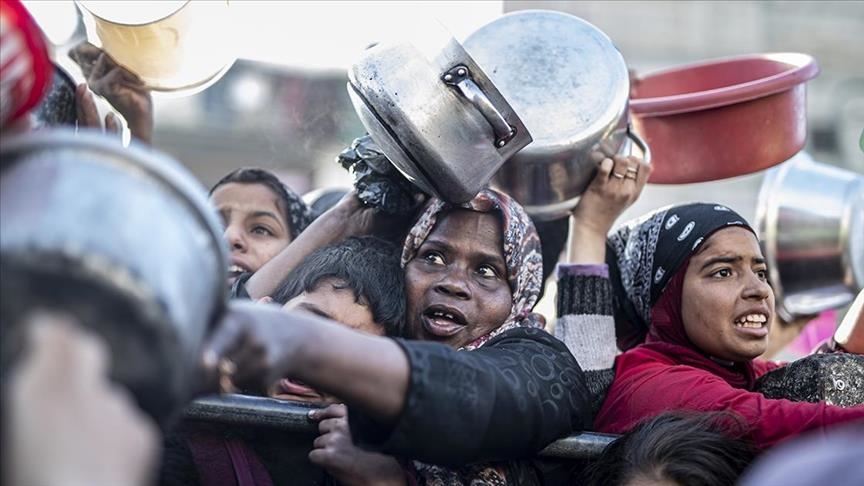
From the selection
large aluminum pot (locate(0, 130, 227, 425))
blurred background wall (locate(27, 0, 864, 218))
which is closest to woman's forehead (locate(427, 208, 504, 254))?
large aluminum pot (locate(0, 130, 227, 425))

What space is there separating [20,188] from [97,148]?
97mm

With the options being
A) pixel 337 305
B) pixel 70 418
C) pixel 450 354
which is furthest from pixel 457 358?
pixel 70 418

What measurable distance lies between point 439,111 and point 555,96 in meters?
0.58

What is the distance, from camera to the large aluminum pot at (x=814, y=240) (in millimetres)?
4527

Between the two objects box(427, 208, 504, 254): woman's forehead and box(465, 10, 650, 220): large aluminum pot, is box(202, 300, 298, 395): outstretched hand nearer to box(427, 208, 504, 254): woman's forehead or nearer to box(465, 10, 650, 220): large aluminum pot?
box(427, 208, 504, 254): woman's forehead

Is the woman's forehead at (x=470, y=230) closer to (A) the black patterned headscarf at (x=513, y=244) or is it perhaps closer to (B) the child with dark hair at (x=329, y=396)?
(A) the black patterned headscarf at (x=513, y=244)

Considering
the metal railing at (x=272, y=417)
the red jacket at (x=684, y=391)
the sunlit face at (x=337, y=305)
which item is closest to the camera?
the metal railing at (x=272, y=417)

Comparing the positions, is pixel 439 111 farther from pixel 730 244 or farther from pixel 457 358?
pixel 730 244

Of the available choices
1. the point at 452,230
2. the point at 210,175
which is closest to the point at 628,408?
the point at 452,230

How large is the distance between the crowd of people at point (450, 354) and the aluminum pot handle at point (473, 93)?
1.07 feet

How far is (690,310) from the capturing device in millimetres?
3504

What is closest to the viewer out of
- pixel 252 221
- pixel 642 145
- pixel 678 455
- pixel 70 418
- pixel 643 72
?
pixel 70 418

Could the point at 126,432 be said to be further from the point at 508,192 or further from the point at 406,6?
the point at 406,6

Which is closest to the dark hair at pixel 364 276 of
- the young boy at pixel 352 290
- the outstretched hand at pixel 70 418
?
the young boy at pixel 352 290
